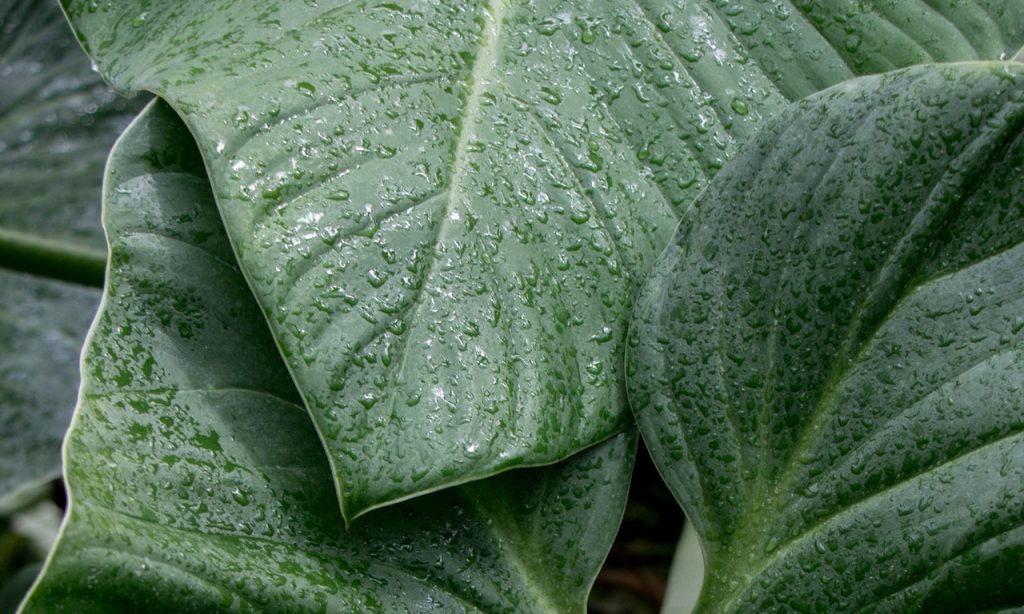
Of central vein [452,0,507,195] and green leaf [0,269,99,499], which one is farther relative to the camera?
green leaf [0,269,99,499]

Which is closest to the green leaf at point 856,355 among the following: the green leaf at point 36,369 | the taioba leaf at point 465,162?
the taioba leaf at point 465,162

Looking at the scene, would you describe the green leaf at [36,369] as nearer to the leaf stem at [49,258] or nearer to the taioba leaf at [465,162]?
the leaf stem at [49,258]

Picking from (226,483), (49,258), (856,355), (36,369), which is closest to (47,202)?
(49,258)

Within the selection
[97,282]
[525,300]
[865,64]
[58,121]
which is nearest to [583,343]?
[525,300]

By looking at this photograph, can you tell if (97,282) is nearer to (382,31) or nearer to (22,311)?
(22,311)

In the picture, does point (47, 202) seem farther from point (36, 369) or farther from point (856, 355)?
point (856, 355)

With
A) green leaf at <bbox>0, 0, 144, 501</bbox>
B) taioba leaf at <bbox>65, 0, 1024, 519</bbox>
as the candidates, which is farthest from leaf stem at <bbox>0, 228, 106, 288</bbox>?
taioba leaf at <bbox>65, 0, 1024, 519</bbox>

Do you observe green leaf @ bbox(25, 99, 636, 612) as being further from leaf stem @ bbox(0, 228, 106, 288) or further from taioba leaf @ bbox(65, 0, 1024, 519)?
leaf stem @ bbox(0, 228, 106, 288)
